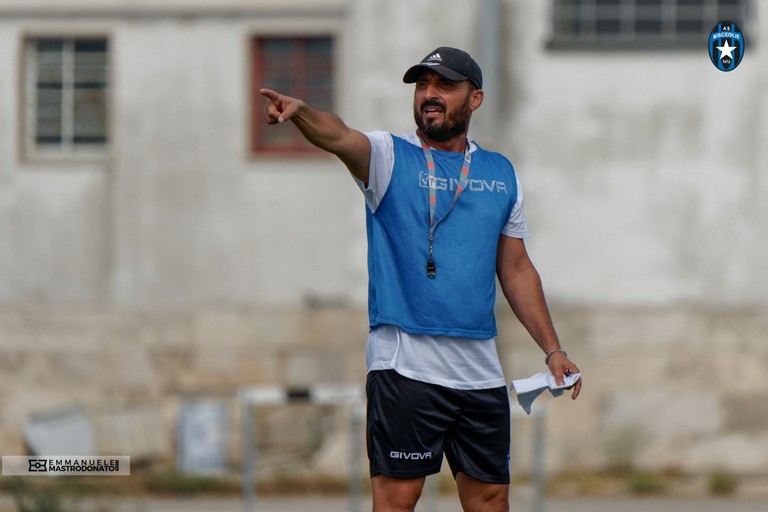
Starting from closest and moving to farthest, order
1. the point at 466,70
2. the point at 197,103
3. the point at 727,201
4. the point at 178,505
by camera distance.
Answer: the point at 466,70 → the point at 178,505 → the point at 727,201 → the point at 197,103

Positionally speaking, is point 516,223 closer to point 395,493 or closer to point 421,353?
point 421,353

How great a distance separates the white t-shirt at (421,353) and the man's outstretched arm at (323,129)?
0.10 metres

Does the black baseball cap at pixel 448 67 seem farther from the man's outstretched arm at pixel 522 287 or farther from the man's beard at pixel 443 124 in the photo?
the man's outstretched arm at pixel 522 287

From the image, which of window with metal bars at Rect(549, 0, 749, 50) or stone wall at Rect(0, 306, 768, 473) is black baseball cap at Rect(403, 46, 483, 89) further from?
window with metal bars at Rect(549, 0, 749, 50)

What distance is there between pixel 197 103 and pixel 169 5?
100 centimetres

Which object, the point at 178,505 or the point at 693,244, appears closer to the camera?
the point at 178,505

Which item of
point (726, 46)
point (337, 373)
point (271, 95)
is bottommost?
point (337, 373)

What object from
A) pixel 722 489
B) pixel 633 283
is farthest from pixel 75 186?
pixel 722 489

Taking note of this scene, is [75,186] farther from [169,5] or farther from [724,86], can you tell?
[724,86]

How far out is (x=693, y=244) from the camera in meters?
15.6

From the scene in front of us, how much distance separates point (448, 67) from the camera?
6348 mm

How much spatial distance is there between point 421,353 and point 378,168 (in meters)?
0.73

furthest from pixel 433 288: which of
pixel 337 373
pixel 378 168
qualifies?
pixel 337 373

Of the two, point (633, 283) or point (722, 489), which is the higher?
point (633, 283)
